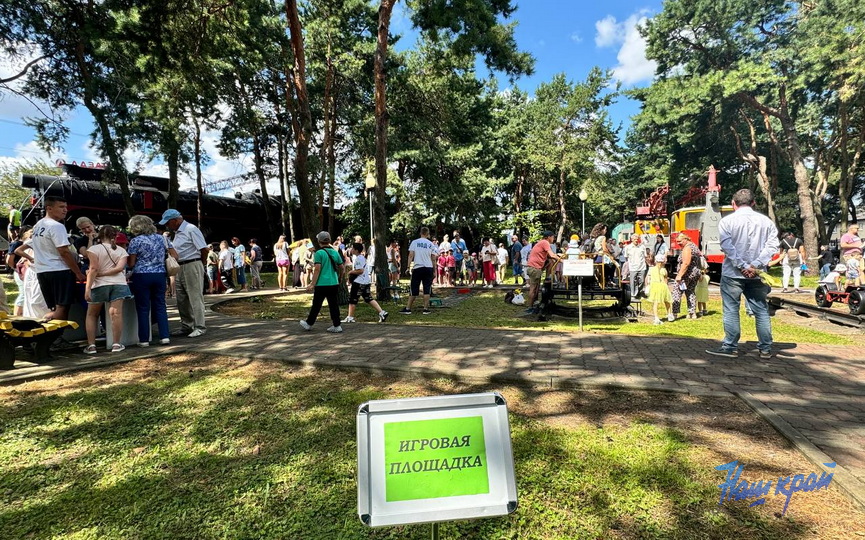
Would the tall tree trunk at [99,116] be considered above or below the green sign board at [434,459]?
above

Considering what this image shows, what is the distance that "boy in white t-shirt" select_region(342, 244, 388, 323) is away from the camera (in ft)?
26.5

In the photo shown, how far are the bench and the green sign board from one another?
5.18m

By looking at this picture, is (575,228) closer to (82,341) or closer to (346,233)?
(346,233)

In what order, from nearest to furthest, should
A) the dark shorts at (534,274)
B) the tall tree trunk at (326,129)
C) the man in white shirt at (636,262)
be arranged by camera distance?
the dark shorts at (534,274)
the man in white shirt at (636,262)
the tall tree trunk at (326,129)

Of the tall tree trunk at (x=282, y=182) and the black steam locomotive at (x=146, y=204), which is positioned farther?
the tall tree trunk at (x=282, y=182)

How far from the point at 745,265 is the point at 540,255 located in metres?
4.79

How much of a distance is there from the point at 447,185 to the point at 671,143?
1567 centimetres

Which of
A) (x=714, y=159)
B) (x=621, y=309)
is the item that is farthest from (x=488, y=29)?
(x=714, y=159)

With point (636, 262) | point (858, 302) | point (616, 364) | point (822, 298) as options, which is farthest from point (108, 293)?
point (822, 298)

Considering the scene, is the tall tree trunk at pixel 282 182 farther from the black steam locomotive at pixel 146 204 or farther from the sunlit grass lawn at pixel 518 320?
the sunlit grass lawn at pixel 518 320

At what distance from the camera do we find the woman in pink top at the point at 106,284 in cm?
513

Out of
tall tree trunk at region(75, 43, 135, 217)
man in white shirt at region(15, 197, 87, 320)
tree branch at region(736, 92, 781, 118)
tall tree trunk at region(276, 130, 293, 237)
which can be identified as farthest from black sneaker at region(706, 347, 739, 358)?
tall tree trunk at region(276, 130, 293, 237)

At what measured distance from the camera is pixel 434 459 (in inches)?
60.1

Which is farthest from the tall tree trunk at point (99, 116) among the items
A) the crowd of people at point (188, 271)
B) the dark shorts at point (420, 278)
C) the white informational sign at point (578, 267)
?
the white informational sign at point (578, 267)
